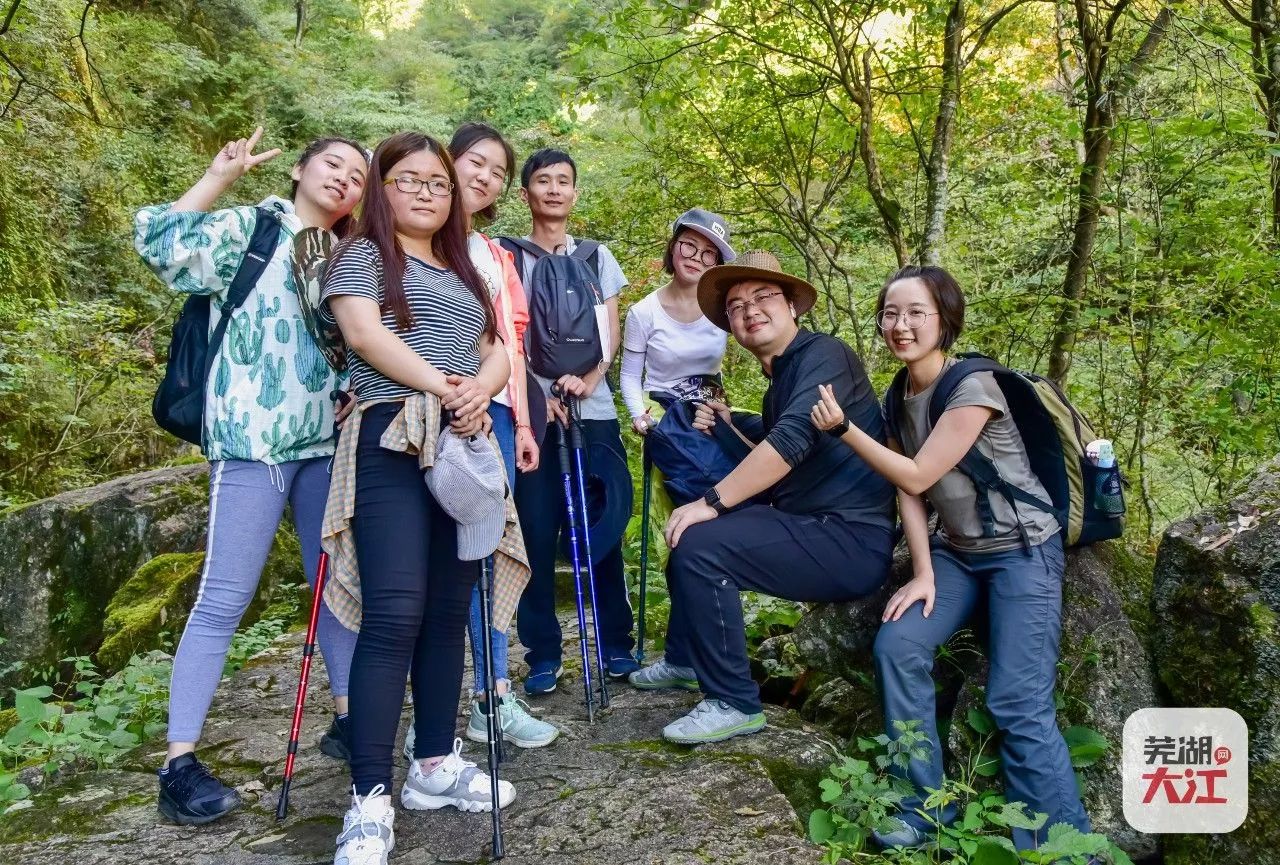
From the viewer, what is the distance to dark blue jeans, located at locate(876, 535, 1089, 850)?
9.84 feet

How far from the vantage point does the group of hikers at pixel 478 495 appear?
2650 mm

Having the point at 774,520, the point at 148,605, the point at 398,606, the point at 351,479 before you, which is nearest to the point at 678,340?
the point at 774,520

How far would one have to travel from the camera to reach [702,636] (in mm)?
3414

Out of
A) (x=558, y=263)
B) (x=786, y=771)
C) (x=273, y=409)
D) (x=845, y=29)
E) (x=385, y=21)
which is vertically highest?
(x=385, y=21)

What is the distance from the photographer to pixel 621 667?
4.24 meters

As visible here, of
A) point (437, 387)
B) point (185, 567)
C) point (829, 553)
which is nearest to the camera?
point (437, 387)

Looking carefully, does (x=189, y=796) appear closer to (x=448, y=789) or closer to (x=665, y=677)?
(x=448, y=789)

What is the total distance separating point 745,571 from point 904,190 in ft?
19.7

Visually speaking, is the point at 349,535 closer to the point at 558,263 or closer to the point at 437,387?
the point at 437,387

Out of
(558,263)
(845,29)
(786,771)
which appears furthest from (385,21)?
(786,771)

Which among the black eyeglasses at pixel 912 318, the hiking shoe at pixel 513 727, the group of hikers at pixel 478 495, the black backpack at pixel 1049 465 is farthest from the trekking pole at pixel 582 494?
the black backpack at pixel 1049 465

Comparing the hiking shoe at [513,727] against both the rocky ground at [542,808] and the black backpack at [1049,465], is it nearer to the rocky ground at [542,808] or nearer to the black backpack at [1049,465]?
the rocky ground at [542,808]

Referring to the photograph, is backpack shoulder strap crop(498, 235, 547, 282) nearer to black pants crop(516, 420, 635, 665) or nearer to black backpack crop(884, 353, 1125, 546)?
black pants crop(516, 420, 635, 665)

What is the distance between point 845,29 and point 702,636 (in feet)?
14.6
